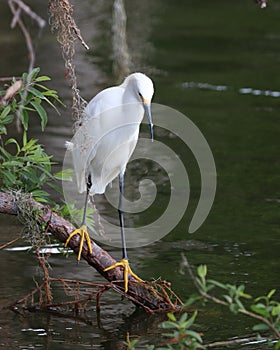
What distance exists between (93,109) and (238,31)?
775cm

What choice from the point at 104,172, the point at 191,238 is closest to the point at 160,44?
the point at 191,238

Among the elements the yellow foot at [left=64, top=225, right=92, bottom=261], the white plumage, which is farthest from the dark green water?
the white plumage

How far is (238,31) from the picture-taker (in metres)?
12.4

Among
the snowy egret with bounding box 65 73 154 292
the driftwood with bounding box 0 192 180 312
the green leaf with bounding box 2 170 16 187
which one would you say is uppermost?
the snowy egret with bounding box 65 73 154 292

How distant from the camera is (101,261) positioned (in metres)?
4.67

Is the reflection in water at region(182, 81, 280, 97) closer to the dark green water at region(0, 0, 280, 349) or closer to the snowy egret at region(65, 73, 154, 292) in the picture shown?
the dark green water at region(0, 0, 280, 349)

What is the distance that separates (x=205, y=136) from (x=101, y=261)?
3.68 metres

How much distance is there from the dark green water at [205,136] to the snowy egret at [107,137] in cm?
47

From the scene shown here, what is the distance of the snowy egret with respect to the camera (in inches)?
190

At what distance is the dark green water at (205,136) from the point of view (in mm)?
4637

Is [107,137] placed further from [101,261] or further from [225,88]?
[225,88]

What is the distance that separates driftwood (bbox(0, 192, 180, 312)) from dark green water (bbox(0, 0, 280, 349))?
10cm

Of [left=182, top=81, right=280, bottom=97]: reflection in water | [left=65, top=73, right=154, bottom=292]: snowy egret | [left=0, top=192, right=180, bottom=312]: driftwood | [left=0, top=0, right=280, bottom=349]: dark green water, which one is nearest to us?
[left=0, top=192, right=180, bottom=312]: driftwood

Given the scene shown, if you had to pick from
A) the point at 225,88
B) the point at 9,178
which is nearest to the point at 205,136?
the point at 225,88
